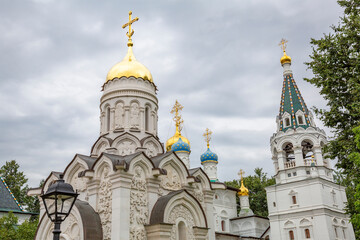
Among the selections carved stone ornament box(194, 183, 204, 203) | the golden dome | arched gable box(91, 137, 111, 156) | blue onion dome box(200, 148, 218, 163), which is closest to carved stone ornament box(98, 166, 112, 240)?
arched gable box(91, 137, 111, 156)

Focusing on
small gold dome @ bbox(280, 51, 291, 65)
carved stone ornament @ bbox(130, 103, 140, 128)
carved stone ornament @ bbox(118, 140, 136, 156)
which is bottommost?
carved stone ornament @ bbox(118, 140, 136, 156)

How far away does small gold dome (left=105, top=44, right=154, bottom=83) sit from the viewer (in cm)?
1563

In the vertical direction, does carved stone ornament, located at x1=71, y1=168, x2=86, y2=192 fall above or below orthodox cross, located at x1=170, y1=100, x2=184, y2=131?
below

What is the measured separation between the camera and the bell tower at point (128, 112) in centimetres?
1438

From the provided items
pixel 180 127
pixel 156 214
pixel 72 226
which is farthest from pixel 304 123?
pixel 72 226

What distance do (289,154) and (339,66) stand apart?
18.0 metres

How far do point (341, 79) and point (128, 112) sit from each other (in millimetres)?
8203

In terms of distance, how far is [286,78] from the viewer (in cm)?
3100

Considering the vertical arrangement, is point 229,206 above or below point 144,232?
above

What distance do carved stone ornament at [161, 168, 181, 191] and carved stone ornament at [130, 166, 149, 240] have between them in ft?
3.50

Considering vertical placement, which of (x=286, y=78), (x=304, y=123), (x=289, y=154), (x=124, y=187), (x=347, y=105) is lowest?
(x=124, y=187)

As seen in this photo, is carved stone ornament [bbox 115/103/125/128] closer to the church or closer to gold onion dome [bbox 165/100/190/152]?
the church

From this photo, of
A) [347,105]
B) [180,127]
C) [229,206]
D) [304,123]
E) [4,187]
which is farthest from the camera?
[229,206]

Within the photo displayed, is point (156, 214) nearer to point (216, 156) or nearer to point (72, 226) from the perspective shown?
point (72, 226)
